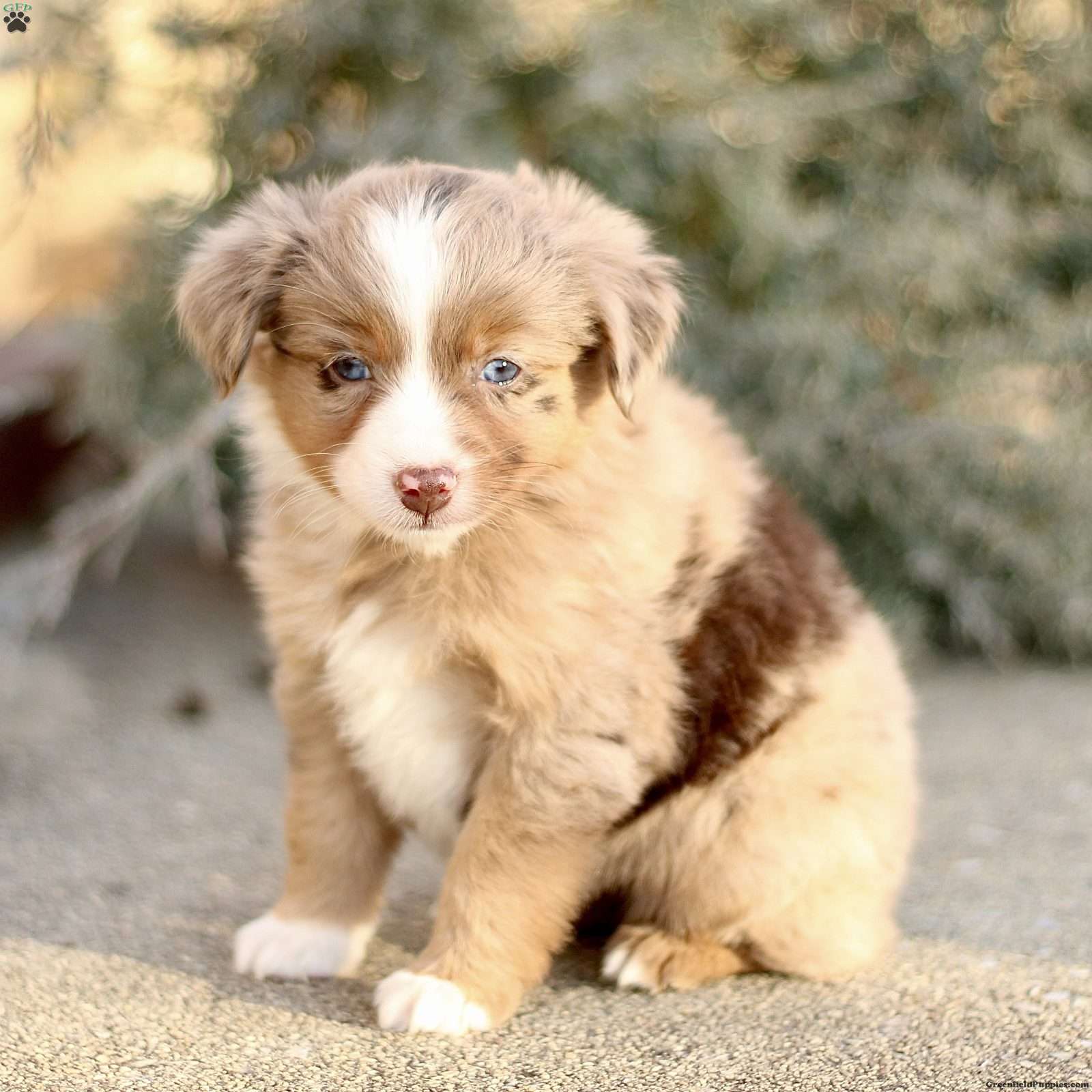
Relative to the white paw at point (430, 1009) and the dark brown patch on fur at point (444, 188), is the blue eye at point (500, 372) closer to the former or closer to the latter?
the dark brown patch on fur at point (444, 188)

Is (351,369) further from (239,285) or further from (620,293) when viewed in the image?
(620,293)

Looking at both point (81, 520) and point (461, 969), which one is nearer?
point (461, 969)

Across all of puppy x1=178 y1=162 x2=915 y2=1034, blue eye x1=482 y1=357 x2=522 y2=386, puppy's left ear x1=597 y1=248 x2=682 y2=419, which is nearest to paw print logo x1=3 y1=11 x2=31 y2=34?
puppy x1=178 y1=162 x2=915 y2=1034

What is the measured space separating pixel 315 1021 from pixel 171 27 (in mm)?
4328

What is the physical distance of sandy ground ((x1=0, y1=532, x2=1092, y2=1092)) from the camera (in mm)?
2863

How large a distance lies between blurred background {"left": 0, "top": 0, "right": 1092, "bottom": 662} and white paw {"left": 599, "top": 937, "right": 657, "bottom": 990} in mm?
3042

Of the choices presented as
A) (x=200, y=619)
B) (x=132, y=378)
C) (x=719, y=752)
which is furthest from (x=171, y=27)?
(x=719, y=752)

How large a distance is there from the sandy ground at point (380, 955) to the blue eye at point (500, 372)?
4.80 feet

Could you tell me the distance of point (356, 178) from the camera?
3.24 meters

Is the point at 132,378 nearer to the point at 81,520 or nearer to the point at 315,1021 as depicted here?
the point at 81,520

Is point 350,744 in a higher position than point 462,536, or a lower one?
lower

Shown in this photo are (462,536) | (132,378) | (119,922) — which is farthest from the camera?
(132,378)

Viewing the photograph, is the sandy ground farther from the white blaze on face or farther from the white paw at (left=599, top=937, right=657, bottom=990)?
the white blaze on face

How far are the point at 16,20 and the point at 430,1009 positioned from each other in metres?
4.00
